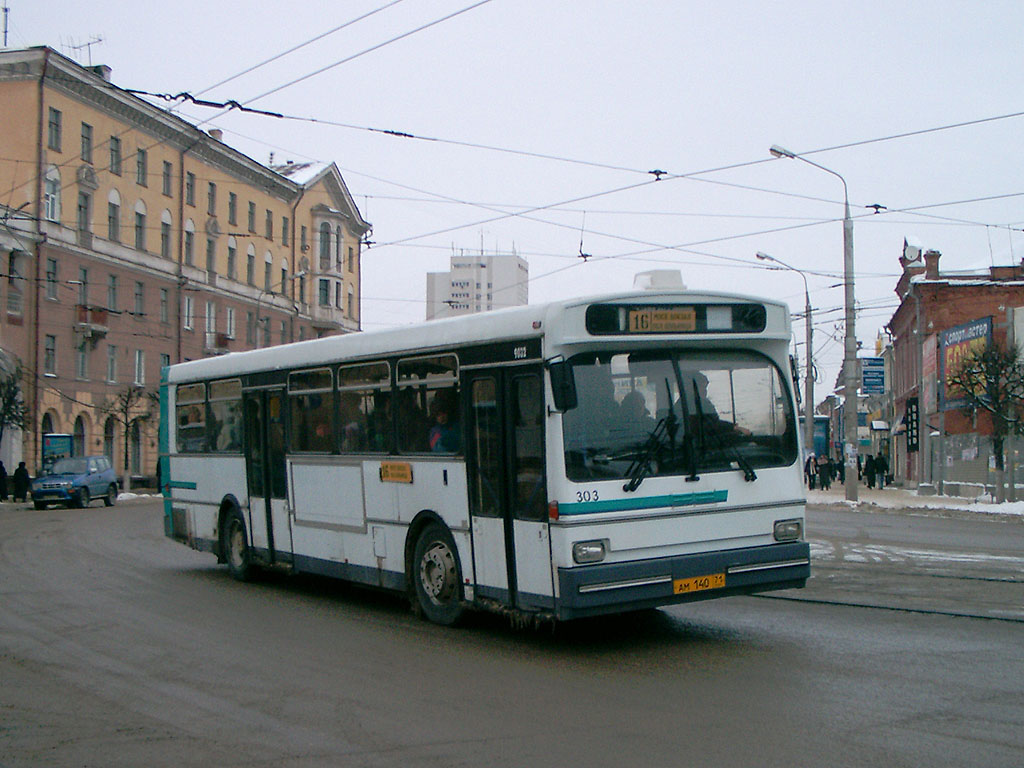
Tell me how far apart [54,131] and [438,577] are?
1679 inches

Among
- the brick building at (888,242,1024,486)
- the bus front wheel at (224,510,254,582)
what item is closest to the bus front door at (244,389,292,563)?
the bus front wheel at (224,510,254,582)

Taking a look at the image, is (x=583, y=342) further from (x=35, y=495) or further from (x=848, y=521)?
(x=35, y=495)

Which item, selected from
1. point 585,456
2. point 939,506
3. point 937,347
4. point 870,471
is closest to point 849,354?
point 939,506

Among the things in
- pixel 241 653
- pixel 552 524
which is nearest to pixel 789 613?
pixel 552 524

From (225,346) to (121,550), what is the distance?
43415 mm

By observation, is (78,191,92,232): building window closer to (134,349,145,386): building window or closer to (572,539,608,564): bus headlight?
(134,349,145,386): building window

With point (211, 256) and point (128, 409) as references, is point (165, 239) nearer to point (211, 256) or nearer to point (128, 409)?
point (211, 256)

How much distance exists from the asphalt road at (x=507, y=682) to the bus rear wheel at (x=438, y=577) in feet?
0.63

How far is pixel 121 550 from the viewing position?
19.3 meters

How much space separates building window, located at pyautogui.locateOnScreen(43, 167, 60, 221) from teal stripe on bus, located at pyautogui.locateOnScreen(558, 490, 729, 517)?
141ft

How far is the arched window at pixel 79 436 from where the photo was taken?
50.4m

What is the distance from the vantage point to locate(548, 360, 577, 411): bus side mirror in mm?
8773

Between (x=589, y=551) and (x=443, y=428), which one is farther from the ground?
(x=443, y=428)

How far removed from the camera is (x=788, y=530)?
9.65 meters
